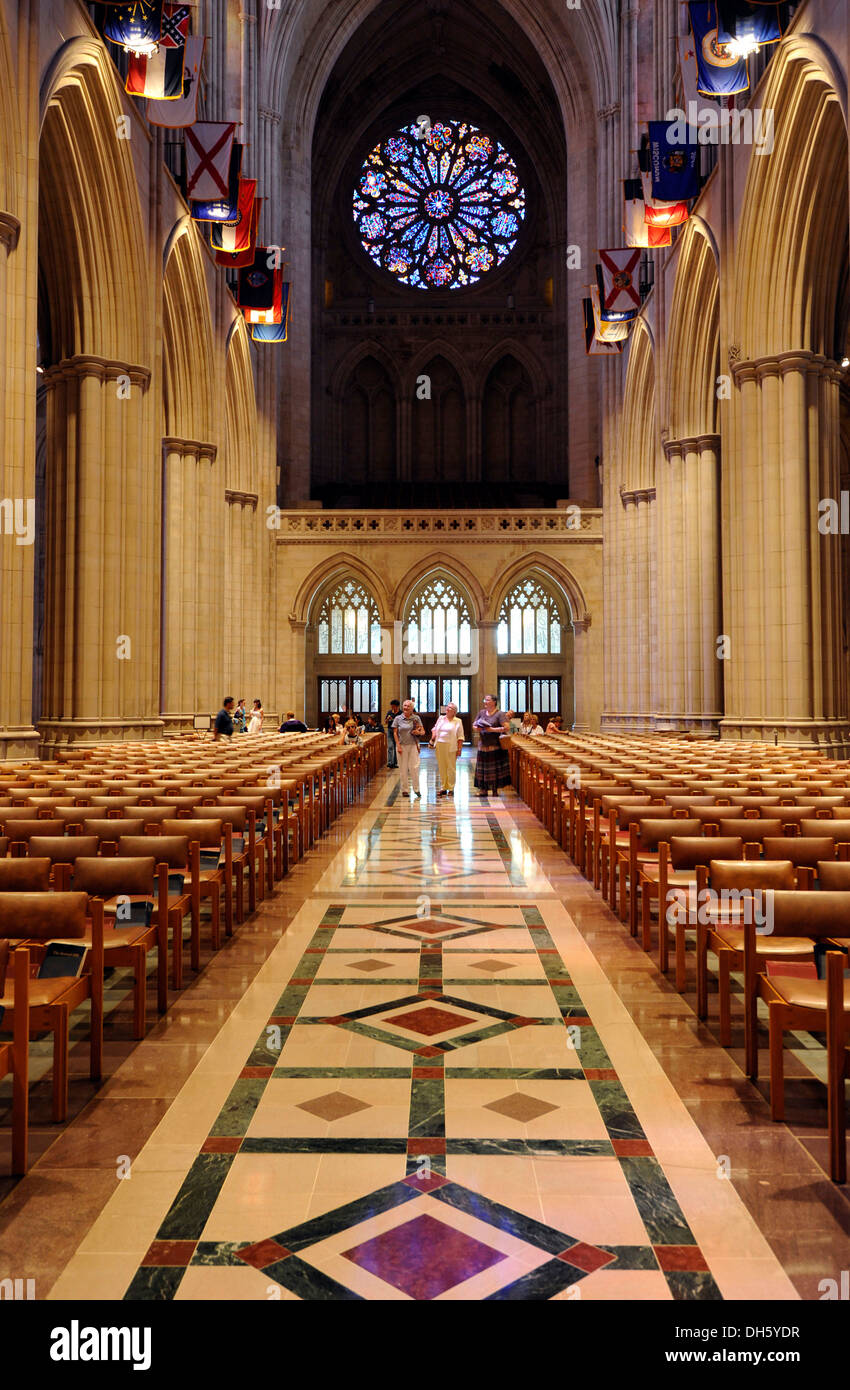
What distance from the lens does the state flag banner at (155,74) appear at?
13695 mm

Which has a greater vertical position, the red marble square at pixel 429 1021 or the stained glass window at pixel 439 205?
the stained glass window at pixel 439 205

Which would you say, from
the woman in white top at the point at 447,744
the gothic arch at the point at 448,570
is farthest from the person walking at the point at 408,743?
the gothic arch at the point at 448,570

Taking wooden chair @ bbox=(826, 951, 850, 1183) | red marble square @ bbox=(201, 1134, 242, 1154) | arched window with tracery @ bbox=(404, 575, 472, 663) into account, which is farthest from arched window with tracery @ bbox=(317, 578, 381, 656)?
wooden chair @ bbox=(826, 951, 850, 1183)

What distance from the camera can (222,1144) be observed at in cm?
357

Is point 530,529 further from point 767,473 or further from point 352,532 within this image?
point 767,473

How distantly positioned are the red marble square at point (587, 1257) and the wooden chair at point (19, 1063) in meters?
1.80

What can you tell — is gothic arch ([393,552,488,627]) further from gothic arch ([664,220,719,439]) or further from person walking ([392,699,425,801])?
person walking ([392,699,425,801])

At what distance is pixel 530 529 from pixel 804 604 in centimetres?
1717

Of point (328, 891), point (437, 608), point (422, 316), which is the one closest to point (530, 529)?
point (437, 608)

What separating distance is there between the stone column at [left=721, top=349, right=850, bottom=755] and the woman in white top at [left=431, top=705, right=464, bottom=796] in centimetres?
454

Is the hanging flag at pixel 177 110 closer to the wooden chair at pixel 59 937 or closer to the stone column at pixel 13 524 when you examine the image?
the stone column at pixel 13 524

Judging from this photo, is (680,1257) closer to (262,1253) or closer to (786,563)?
(262,1253)

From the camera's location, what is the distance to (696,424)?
2158cm

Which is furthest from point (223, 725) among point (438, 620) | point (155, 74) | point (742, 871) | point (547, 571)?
point (438, 620)
